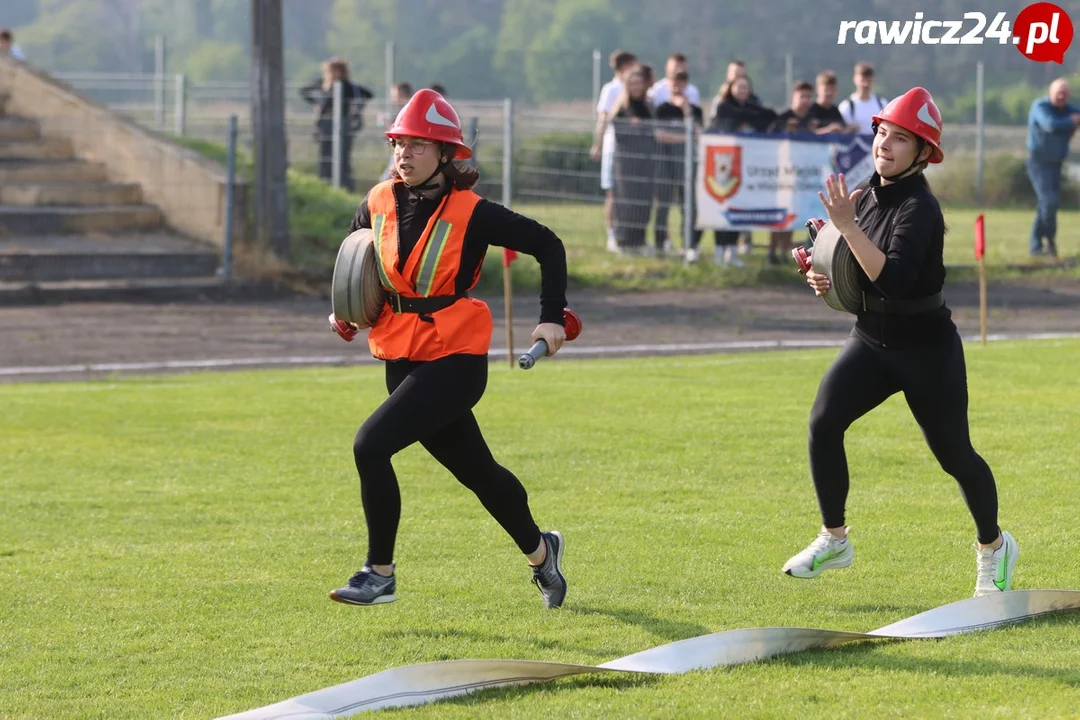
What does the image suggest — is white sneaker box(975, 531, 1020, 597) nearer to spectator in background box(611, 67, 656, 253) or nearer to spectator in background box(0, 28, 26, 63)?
spectator in background box(611, 67, 656, 253)

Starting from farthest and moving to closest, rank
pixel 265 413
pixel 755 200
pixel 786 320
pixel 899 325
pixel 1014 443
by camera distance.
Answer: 1. pixel 755 200
2. pixel 786 320
3. pixel 265 413
4. pixel 1014 443
5. pixel 899 325

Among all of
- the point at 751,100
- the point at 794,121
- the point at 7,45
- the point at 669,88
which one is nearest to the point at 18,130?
the point at 7,45

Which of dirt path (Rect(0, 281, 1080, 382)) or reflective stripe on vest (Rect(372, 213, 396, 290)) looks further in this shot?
dirt path (Rect(0, 281, 1080, 382))

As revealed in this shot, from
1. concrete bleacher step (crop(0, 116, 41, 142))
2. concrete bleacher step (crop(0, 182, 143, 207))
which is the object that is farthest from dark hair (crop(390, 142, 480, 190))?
concrete bleacher step (crop(0, 116, 41, 142))

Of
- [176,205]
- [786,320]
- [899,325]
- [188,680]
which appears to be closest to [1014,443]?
[899,325]

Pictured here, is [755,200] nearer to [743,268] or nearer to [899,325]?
[743,268]

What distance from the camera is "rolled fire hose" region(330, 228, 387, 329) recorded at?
6223mm

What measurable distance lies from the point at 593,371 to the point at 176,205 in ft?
29.5

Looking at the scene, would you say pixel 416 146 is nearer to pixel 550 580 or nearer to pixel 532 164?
pixel 550 580

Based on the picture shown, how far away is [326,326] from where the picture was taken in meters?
16.8

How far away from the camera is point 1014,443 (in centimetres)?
984

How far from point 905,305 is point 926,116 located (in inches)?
26.8

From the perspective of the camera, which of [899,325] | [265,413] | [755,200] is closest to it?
[899,325]

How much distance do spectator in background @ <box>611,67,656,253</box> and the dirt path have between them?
4.83ft
